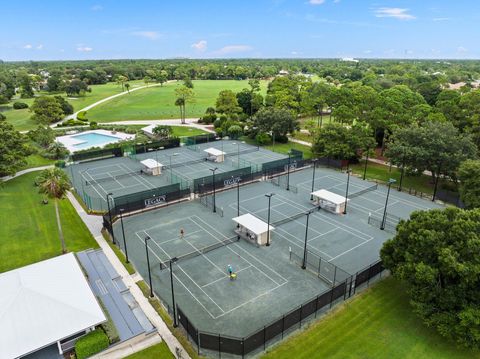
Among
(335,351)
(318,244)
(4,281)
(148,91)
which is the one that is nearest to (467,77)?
(148,91)

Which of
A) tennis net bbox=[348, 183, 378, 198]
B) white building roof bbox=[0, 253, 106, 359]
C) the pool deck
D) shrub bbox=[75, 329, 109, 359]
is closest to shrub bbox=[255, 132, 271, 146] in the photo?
tennis net bbox=[348, 183, 378, 198]

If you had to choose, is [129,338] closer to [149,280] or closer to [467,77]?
[149,280]

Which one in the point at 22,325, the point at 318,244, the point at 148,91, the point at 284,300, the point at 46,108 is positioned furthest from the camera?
the point at 148,91

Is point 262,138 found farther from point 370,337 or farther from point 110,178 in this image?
point 370,337

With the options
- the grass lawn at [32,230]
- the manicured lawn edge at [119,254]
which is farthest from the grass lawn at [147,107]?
the manicured lawn edge at [119,254]

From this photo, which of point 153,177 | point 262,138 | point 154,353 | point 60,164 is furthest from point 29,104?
point 154,353

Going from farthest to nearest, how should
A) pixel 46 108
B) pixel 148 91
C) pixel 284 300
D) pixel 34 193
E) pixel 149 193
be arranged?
pixel 148 91 < pixel 46 108 < pixel 34 193 < pixel 149 193 < pixel 284 300

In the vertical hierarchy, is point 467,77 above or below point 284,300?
above
